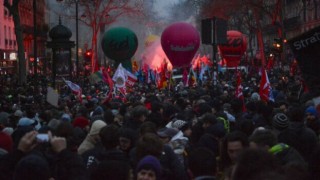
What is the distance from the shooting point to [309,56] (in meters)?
7.08

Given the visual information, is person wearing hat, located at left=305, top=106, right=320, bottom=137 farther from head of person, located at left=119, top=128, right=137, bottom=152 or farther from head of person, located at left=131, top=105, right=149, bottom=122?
head of person, located at left=119, top=128, right=137, bottom=152

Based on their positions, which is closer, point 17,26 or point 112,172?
point 112,172

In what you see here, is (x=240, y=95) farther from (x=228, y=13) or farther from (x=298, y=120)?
(x=228, y=13)

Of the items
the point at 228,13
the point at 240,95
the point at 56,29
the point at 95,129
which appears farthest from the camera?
the point at 228,13

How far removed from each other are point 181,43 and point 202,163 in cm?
2304

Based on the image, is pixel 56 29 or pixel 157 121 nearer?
pixel 157 121

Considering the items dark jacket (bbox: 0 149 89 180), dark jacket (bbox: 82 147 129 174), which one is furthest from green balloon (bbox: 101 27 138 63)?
dark jacket (bbox: 0 149 89 180)

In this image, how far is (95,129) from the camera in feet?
26.6

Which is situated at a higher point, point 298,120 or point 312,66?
point 312,66

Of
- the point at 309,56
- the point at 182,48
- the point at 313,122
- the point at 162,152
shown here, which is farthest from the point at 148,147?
the point at 182,48

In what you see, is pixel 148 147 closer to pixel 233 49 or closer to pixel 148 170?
pixel 148 170

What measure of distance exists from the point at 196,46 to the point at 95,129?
71.0 feet

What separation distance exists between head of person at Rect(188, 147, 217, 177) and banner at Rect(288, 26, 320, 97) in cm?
154

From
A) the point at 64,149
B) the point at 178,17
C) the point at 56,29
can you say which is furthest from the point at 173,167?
the point at 178,17
